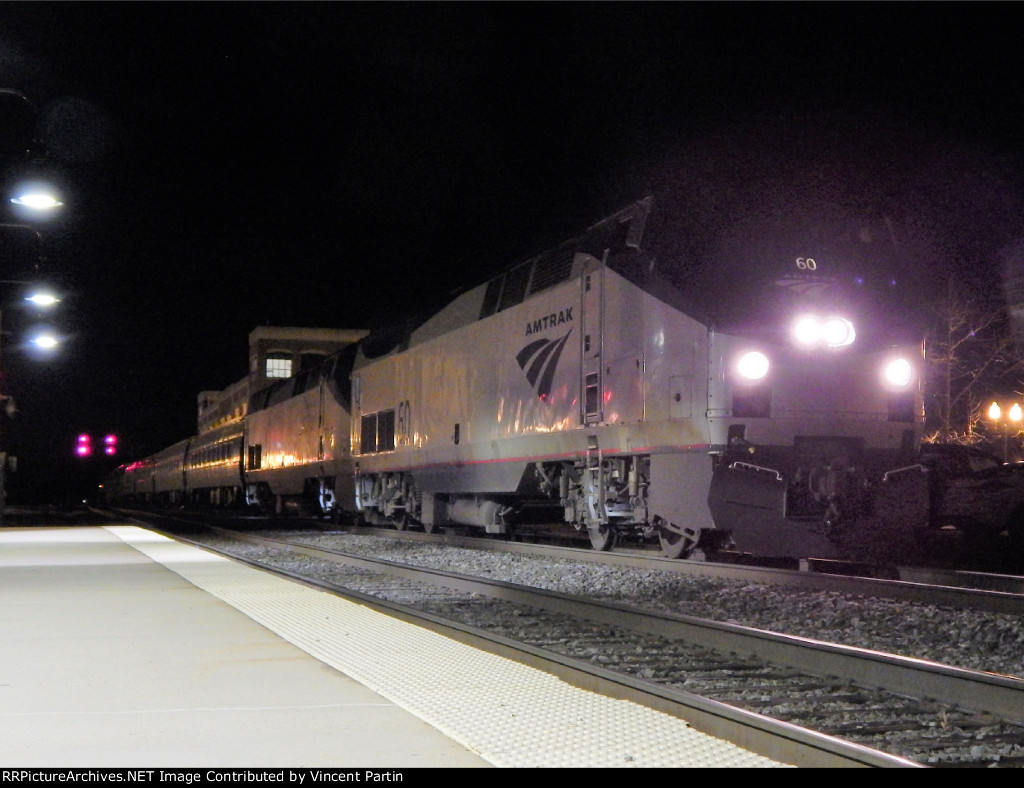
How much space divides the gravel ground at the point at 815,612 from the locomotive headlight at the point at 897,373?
233 centimetres

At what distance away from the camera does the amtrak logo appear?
533 inches

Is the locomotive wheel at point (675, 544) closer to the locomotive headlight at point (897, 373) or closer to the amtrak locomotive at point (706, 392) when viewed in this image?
the amtrak locomotive at point (706, 392)

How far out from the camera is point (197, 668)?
6.36 meters

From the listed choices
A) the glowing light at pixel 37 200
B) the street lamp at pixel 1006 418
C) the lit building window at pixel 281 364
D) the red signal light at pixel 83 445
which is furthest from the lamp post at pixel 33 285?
the lit building window at pixel 281 364

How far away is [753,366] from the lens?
400 inches

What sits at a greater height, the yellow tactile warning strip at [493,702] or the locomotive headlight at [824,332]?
the locomotive headlight at [824,332]

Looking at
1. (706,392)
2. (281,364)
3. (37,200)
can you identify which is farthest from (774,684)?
(281,364)

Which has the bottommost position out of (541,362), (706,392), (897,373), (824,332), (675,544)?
(675,544)

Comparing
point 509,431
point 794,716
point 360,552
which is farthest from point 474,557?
point 794,716

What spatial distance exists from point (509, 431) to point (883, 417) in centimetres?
569

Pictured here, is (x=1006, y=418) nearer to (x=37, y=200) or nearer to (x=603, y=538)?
(x=603, y=538)

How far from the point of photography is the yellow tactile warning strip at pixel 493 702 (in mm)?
4387

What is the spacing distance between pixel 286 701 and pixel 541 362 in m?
8.93

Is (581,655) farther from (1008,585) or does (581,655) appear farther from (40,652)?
(1008,585)
